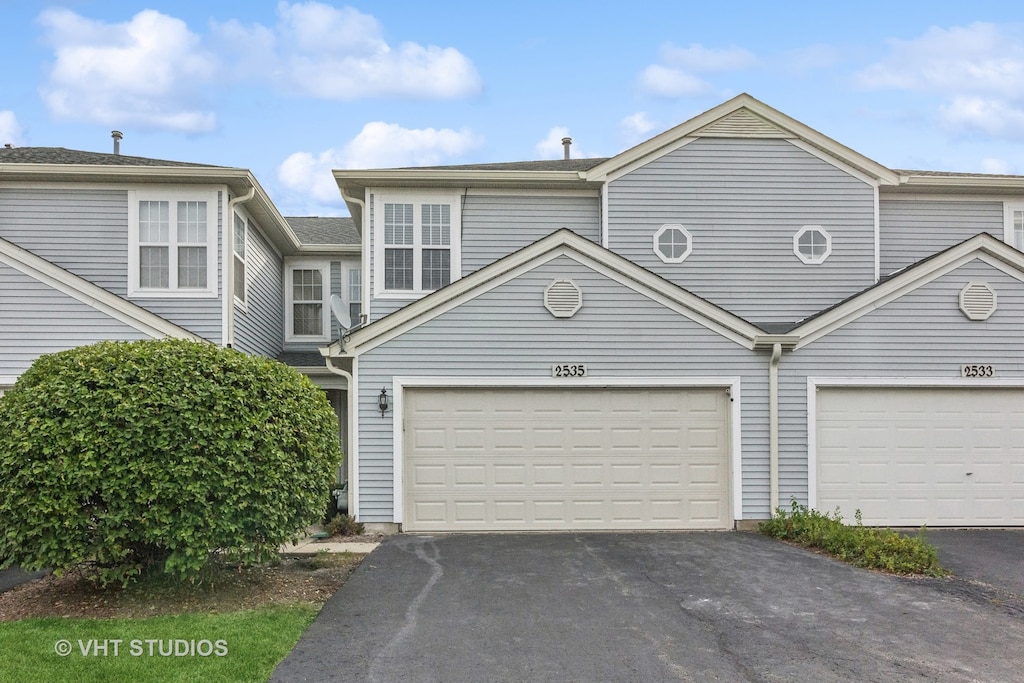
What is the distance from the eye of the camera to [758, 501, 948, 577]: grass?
8555 millimetres

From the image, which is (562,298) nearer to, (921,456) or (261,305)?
(921,456)

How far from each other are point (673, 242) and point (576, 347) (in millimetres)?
3269

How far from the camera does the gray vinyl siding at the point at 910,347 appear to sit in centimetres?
1111

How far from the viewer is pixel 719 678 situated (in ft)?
17.5

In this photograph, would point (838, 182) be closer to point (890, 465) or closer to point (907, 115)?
point (890, 465)

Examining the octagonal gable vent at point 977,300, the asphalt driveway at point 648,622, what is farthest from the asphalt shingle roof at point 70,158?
the octagonal gable vent at point 977,300

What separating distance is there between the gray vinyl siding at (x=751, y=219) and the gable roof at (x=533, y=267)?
2004 millimetres

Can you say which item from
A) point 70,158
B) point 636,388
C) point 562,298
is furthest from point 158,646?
point 70,158

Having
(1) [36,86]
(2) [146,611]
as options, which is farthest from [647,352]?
(1) [36,86]

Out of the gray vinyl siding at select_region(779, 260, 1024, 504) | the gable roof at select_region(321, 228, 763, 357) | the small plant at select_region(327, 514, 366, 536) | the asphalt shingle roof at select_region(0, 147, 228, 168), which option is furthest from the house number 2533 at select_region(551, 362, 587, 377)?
the asphalt shingle roof at select_region(0, 147, 228, 168)

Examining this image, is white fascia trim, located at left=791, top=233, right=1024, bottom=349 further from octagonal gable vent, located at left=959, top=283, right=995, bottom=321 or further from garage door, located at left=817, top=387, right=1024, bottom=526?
garage door, located at left=817, top=387, right=1024, bottom=526

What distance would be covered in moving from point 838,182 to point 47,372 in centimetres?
1189

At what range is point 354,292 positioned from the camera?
53.3 feet

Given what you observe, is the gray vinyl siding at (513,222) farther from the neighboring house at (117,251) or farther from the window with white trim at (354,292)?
the window with white trim at (354,292)
